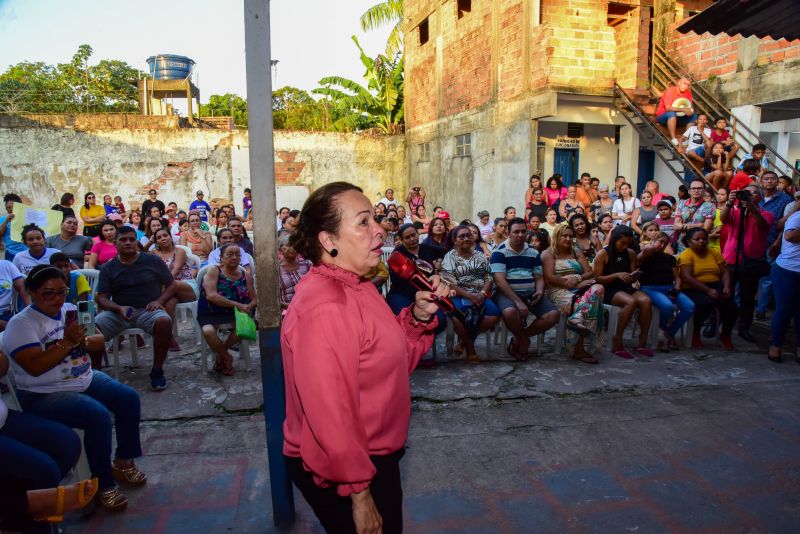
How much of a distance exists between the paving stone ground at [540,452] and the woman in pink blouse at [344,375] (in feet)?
3.99

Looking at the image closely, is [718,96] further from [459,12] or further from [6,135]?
[6,135]

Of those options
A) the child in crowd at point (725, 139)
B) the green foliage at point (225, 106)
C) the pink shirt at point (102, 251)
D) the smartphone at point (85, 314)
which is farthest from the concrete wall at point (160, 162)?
the green foliage at point (225, 106)

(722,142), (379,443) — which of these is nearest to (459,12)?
(722,142)

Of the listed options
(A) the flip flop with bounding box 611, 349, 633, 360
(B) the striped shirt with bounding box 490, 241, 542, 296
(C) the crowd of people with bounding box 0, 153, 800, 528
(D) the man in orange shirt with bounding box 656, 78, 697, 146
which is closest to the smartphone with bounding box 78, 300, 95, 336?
(C) the crowd of people with bounding box 0, 153, 800, 528

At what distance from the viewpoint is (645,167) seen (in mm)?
13992

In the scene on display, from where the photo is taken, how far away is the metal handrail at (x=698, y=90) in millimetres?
9881

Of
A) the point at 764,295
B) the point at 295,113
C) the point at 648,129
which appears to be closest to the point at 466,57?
the point at 648,129

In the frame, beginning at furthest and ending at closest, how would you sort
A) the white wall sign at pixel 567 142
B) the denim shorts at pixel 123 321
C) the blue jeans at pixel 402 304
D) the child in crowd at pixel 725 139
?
1. the white wall sign at pixel 567 142
2. the child in crowd at pixel 725 139
3. the blue jeans at pixel 402 304
4. the denim shorts at pixel 123 321

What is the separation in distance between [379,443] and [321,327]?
1.38 ft

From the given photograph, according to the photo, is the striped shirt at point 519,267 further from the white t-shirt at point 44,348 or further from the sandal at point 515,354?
the white t-shirt at point 44,348

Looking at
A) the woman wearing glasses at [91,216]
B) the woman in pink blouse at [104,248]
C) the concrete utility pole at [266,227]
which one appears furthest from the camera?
the woman wearing glasses at [91,216]

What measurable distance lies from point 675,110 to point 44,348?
35.2 feet

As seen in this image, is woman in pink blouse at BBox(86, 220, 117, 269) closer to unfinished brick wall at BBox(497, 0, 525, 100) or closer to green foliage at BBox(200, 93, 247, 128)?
unfinished brick wall at BBox(497, 0, 525, 100)

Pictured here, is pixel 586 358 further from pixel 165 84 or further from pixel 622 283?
pixel 165 84
